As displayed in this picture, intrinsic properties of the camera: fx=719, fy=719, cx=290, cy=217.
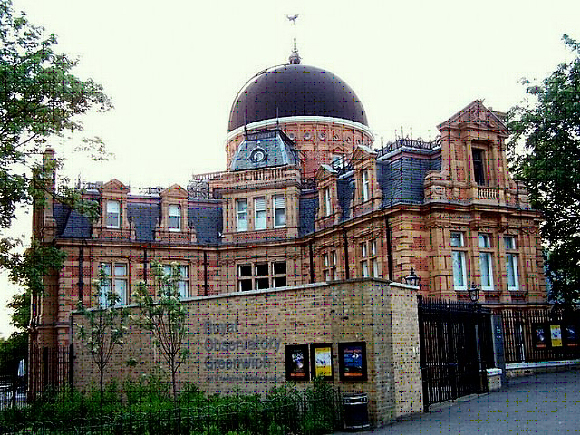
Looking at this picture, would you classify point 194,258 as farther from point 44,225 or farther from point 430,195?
point 430,195

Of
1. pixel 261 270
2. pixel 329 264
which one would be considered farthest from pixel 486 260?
pixel 261 270

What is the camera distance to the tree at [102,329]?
25.1m

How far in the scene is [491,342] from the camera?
25.5m

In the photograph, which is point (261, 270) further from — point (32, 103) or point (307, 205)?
point (32, 103)

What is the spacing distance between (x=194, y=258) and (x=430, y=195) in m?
14.4

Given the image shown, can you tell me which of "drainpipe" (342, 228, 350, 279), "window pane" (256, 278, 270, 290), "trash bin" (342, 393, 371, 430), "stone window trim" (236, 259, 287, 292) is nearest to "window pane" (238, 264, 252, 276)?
"stone window trim" (236, 259, 287, 292)

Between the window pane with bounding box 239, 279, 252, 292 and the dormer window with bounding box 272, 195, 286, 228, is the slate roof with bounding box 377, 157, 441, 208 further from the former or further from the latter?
the window pane with bounding box 239, 279, 252, 292

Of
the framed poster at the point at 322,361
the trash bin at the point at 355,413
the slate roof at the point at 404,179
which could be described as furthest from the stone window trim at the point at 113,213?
the trash bin at the point at 355,413

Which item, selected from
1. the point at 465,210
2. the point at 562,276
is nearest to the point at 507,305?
the point at 465,210

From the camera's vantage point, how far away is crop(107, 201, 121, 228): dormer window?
3859 centimetres

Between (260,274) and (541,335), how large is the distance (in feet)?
53.1

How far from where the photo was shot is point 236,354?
72.4 feet

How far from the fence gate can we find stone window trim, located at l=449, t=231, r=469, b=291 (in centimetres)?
640

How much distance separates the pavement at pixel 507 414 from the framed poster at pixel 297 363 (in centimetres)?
290
